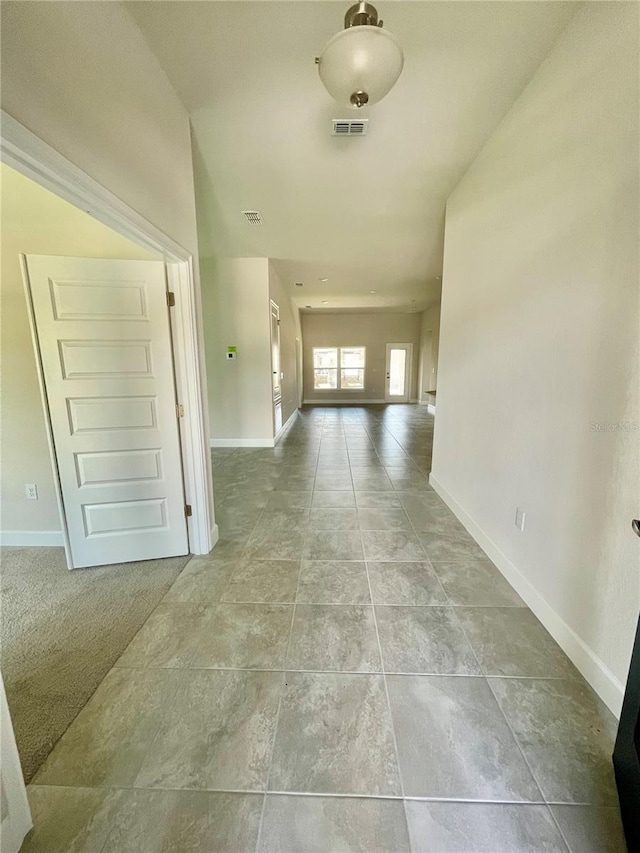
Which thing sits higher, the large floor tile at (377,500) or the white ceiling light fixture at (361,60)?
the white ceiling light fixture at (361,60)

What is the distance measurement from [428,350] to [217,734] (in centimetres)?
988

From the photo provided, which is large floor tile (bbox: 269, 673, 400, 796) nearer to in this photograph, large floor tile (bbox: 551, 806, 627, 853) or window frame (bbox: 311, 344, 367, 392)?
large floor tile (bbox: 551, 806, 627, 853)

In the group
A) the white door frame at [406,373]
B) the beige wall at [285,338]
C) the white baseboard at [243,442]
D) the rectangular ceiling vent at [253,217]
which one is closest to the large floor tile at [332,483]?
the white baseboard at [243,442]

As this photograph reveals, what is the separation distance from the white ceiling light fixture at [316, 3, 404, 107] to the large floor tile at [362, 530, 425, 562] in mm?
2461

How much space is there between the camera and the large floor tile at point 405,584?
72.3 inches

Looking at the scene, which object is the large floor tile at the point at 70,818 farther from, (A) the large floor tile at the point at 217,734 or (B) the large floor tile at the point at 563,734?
(B) the large floor tile at the point at 563,734

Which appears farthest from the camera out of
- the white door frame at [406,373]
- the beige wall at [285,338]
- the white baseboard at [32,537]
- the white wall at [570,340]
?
the white door frame at [406,373]

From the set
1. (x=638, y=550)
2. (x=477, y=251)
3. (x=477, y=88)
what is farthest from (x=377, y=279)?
(x=638, y=550)

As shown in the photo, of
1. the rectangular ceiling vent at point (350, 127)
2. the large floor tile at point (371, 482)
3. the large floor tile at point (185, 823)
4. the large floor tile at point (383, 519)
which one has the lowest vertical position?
the large floor tile at point (383, 519)

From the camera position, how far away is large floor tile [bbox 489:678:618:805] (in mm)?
1009

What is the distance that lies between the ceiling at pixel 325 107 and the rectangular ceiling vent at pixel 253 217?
10 centimetres

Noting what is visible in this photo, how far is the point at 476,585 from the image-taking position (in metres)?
1.94

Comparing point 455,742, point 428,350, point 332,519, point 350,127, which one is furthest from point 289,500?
point 428,350

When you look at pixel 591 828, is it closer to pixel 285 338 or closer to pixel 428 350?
pixel 285 338
